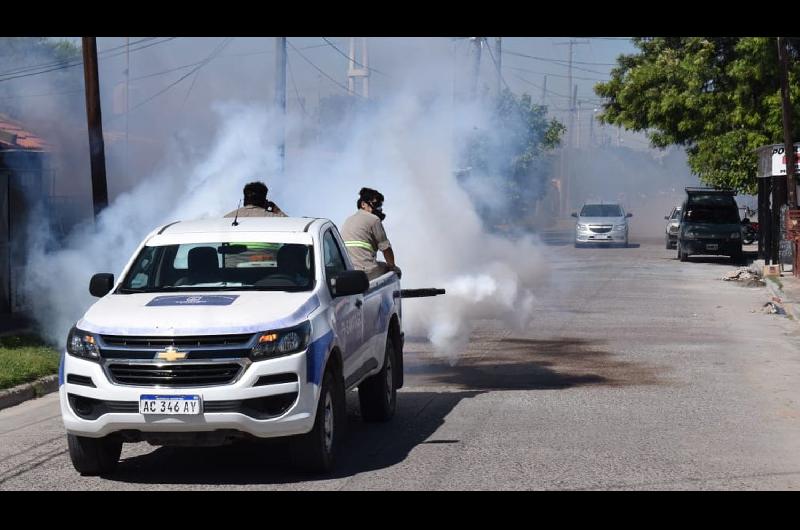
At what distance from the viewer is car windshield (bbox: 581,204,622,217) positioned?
4622 cm

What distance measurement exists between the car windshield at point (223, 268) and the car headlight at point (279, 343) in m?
0.85

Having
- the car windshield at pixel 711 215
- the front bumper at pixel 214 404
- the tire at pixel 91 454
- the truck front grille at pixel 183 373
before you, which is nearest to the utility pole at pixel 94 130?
the tire at pixel 91 454

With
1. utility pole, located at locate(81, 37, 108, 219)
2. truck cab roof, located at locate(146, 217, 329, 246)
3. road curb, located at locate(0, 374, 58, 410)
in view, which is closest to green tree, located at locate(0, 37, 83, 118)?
utility pole, located at locate(81, 37, 108, 219)

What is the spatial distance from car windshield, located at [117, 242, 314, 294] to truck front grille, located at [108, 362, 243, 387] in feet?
3.80

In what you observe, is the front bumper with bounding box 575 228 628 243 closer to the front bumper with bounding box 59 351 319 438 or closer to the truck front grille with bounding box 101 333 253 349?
the front bumper with bounding box 59 351 319 438

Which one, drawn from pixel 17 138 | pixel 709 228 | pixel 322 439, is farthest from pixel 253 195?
pixel 709 228

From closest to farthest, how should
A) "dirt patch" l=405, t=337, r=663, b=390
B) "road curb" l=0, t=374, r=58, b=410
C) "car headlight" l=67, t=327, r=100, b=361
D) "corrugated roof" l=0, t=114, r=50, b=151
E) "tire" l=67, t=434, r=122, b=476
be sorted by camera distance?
1. "car headlight" l=67, t=327, r=100, b=361
2. "tire" l=67, t=434, r=122, b=476
3. "road curb" l=0, t=374, r=58, b=410
4. "dirt patch" l=405, t=337, r=663, b=390
5. "corrugated roof" l=0, t=114, r=50, b=151

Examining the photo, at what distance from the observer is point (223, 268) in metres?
9.04

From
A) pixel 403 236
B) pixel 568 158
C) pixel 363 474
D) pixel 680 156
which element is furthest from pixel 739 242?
pixel 680 156

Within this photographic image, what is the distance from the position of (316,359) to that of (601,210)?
3955 centimetres

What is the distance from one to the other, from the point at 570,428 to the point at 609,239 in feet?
117

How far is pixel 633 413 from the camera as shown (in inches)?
420
